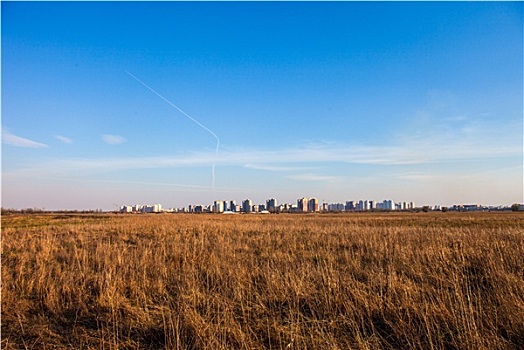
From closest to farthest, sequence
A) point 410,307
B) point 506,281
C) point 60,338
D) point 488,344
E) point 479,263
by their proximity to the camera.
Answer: point 488,344, point 60,338, point 410,307, point 506,281, point 479,263

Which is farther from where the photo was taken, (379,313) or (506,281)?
(506,281)

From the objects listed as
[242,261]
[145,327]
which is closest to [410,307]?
[145,327]

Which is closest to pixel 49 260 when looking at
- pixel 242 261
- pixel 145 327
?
pixel 242 261

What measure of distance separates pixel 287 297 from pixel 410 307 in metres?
1.85

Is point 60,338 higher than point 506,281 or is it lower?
lower

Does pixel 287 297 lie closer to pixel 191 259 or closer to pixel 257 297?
pixel 257 297

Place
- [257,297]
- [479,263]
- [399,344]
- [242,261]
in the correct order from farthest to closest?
[242,261] < [479,263] < [257,297] < [399,344]

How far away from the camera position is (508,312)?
4207 mm

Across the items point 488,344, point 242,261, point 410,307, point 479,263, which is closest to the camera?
point 488,344

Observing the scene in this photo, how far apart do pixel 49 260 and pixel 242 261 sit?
17.9 feet

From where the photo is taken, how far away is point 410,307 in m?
4.59

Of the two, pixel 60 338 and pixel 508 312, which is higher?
pixel 508 312

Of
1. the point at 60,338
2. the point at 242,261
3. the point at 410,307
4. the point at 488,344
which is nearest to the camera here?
the point at 488,344

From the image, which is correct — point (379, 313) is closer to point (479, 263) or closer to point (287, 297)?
point (287, 297)
